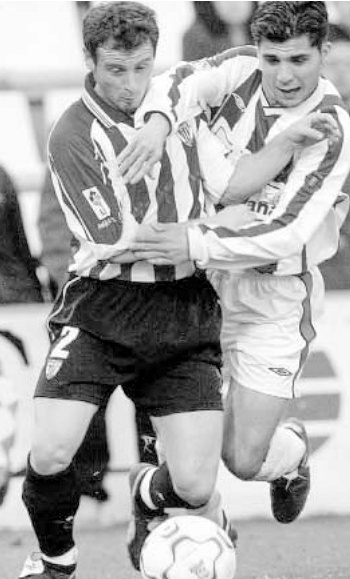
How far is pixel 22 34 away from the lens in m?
7.02

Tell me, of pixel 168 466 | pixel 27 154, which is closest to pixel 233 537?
pixel 168 466

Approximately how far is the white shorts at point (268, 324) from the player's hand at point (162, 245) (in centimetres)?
52

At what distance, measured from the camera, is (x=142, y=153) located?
531cm

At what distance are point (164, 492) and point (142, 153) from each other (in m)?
1.30

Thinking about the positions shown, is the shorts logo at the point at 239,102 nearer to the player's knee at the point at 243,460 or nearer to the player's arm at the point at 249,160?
the player's arm at the point at 249,160

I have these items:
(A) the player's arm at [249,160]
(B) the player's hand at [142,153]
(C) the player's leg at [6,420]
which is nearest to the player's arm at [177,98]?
(B) the player's hand at [142,153]

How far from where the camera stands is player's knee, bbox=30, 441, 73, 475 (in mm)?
5461

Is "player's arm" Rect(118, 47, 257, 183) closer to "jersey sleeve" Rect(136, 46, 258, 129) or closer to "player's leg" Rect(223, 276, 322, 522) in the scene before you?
"jersey sleeve" Rect(136, 46, 258, 129)

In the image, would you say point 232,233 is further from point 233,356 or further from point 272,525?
point 272,525

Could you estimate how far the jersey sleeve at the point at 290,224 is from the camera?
5.48m

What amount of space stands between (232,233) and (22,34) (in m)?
1.95

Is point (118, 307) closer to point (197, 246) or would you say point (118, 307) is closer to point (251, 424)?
point (197, 246)

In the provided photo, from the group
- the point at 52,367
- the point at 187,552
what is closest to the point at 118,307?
the point at 52,367

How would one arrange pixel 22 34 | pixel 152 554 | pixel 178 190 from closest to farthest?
pixel 152 554
pixel 178 190
pixel 22 34
